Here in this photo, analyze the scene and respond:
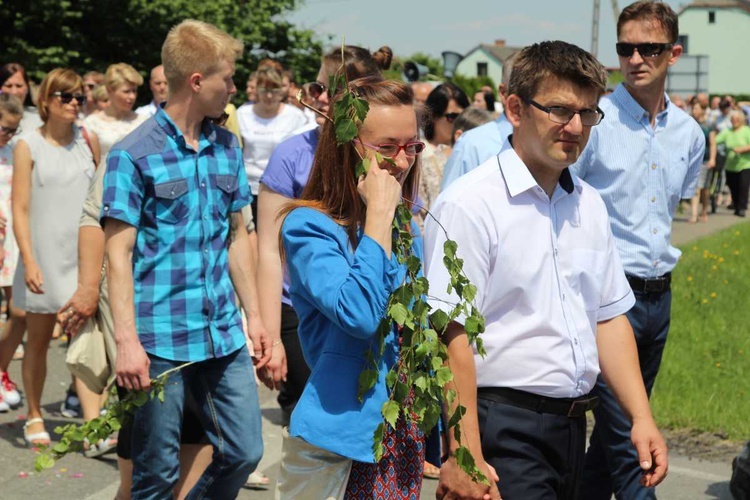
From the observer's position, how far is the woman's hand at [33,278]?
6.69 meters

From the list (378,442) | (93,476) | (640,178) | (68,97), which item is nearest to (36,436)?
(93,476)

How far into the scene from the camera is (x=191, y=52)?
14.4 feet

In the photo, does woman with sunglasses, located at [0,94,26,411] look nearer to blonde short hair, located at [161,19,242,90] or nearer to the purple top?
the purple top

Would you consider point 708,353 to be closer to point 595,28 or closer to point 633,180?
point 633,180

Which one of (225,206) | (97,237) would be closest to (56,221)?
(97,237)

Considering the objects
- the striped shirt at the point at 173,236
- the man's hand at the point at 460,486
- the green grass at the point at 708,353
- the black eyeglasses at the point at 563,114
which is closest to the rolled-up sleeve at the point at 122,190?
the striped shirt at the point at 173,236

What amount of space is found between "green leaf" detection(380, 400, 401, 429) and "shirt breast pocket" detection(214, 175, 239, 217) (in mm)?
1742

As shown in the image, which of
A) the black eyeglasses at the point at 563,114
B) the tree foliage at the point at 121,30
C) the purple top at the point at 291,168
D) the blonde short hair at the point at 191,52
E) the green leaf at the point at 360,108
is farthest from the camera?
the tree foliage at the point at 121,30

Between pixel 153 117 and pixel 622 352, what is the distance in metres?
1.93

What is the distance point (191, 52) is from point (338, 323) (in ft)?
6.07

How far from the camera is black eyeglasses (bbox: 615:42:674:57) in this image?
520cm

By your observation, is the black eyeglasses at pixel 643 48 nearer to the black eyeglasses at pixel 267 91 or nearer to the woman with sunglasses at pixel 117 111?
the woman with sunglasses at pixel 117 111

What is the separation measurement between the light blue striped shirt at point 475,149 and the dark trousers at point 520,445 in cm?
254

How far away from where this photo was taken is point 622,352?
12.4 ft
